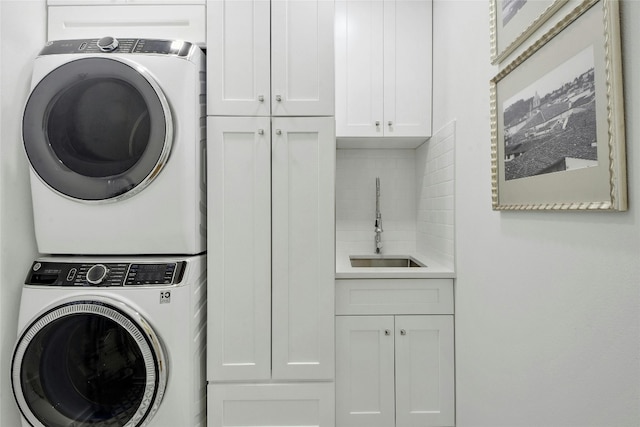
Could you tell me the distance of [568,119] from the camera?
2.77ft

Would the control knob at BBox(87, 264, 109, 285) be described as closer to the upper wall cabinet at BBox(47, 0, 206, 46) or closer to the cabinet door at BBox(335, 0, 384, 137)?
the upper wall cabinet at BBox(47, 0, 206, 46)

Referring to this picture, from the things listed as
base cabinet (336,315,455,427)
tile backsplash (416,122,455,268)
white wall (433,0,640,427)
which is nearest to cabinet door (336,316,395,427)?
base cabinet (336,315,455,427)

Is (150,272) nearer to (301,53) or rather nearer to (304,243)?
(304,243)

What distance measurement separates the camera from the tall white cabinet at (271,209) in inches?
59.7

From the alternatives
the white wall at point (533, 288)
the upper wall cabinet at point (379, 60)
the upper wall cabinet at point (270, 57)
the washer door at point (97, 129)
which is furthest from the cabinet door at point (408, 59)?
the washer door at point (97, 129)

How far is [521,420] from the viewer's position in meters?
1.10

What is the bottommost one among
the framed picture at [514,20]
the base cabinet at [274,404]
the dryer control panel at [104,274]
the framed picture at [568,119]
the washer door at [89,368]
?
the base cabinet at [274,404]

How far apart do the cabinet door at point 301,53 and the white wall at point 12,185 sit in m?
1.10

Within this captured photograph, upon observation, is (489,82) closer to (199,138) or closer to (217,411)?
(199,138)

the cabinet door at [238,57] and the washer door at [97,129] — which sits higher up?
the cabinet door at [238,57]

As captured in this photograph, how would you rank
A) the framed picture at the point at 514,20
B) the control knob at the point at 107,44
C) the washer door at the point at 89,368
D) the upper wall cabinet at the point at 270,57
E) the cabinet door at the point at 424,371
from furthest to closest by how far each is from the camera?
the cabinet door at the point at 424,371 → the upper wall cabinet at the point at 270,57 → the control knob at the point at 107,44 → the washer door at the point at 89,368 → the framed picture at the point at 514,20

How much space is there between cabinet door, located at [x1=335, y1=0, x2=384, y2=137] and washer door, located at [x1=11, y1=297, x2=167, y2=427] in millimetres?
1483

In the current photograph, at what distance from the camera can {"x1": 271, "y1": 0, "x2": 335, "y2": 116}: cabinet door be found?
1.54 metres

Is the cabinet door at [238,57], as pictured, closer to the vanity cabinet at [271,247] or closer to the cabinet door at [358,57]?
the vanity cabinet at [271,247]
